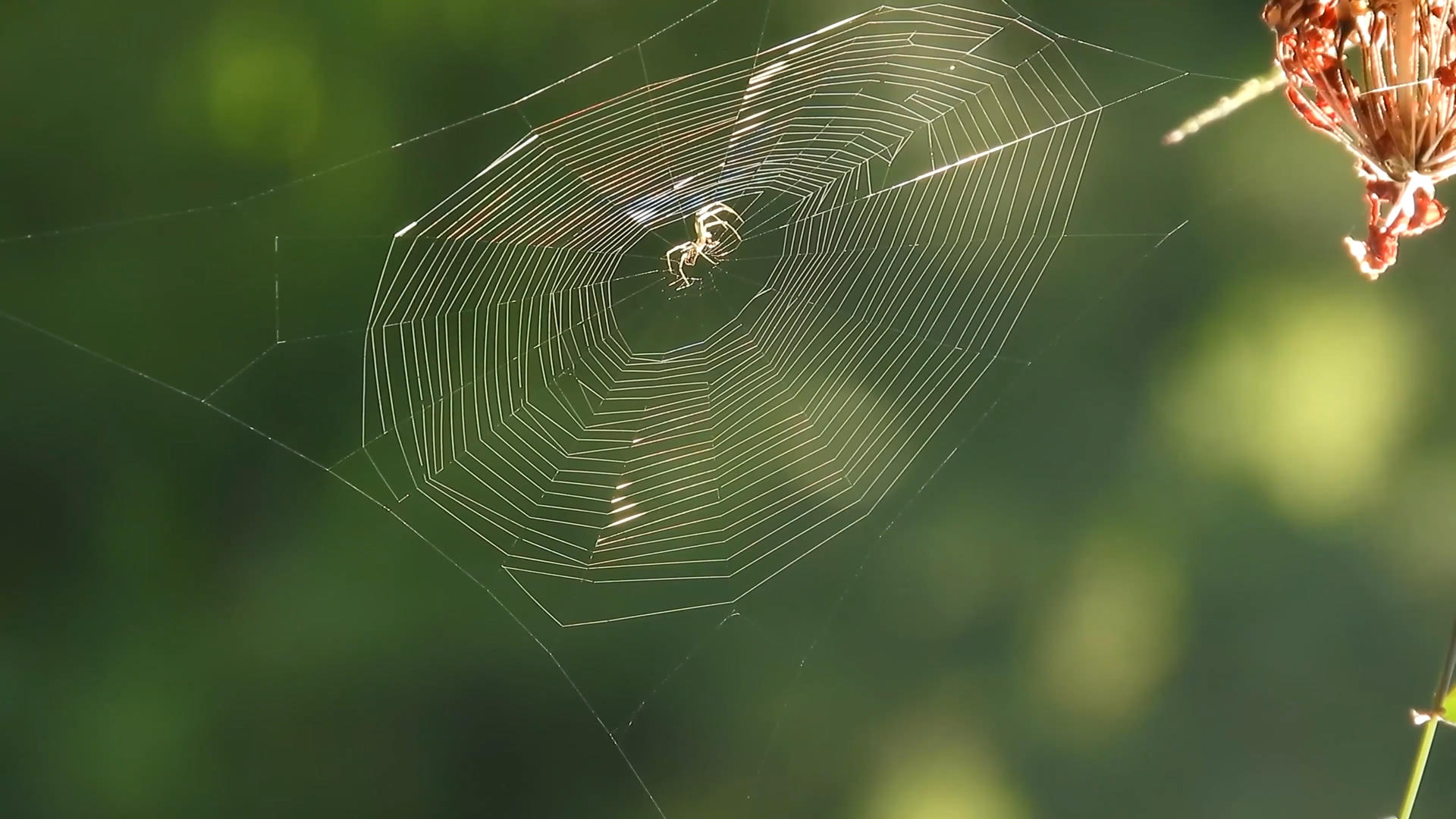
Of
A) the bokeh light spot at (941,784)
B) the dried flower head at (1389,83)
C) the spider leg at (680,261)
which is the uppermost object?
the spider leg at (680,261)

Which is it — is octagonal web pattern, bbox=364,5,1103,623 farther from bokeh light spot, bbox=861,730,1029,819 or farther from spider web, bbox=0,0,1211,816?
bokeh light spot, bbox=861,730,1029,819

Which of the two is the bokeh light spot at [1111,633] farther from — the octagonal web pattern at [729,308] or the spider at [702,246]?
the spider at [702,246]

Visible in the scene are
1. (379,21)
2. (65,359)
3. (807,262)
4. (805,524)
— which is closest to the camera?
(65,359)

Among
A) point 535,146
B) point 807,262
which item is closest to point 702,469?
point 807,262

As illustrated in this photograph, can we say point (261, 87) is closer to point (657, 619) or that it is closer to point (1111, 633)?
point (657, 619)

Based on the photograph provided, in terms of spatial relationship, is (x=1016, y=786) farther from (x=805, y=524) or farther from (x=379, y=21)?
(x=379, y=21)

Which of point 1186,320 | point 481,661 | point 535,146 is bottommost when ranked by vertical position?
point 481,661

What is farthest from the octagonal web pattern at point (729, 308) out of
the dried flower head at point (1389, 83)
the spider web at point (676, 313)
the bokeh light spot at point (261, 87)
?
the dried flower head at point (1389, 83)
